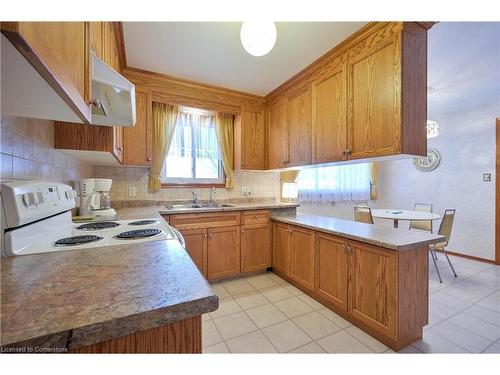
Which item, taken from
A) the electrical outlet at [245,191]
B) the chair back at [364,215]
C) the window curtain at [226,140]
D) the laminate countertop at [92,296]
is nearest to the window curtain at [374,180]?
the chair back at [364,215]

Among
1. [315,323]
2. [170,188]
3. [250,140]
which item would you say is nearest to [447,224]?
[315,323]

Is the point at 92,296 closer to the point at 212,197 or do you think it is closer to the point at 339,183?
the point at 212,197

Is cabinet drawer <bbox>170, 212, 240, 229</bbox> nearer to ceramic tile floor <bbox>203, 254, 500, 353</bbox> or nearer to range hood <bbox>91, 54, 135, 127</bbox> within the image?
ceramic tile floor <bbox>203, 254, 500, 353</bbox>

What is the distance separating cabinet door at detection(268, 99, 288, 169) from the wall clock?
282 cm

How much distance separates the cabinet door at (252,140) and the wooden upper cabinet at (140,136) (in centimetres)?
118

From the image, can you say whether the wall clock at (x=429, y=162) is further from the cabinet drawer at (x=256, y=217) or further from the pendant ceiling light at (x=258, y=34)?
the pendant ceiling light at (x=258, y=34)

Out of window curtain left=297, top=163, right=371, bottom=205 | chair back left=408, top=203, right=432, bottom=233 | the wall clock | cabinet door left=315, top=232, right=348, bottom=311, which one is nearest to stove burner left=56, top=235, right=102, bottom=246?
cabinet door left=315, top=232, right=348, bottom=311

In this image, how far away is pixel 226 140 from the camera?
10.3ft

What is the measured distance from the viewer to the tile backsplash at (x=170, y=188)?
8.45ft

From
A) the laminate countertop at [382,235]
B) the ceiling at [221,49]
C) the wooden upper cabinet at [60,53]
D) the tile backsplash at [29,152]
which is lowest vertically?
the laminate countertop at [382,235]

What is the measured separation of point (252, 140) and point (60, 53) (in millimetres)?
2594
